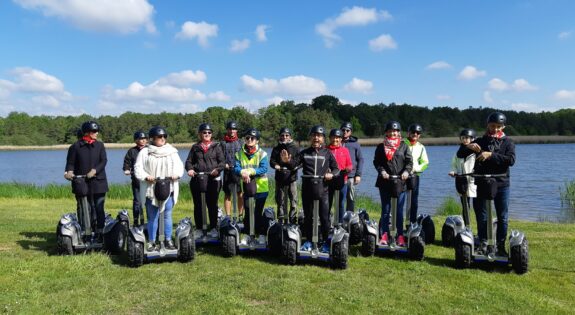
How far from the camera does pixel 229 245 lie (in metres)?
6.20

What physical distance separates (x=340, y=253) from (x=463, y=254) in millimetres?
1546

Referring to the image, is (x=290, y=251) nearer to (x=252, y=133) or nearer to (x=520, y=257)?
(x=252, y=133)

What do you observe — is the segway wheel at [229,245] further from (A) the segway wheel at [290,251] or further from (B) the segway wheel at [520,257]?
(B) the segway wheel at [520,257]

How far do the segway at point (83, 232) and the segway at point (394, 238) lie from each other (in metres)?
3.51

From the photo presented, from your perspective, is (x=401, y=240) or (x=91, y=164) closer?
(x=401, y=240)

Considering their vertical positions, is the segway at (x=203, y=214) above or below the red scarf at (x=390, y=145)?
below

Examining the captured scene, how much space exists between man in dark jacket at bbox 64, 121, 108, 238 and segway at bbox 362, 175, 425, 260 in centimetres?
394

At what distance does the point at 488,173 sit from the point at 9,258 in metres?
6.31

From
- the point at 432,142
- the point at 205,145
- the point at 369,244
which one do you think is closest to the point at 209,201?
the point at 205,145

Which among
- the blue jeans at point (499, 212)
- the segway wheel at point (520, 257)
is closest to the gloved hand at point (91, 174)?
the blue jeans at point (499, 212)

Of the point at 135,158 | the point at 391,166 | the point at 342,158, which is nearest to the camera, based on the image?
Answer: the point at 391,166

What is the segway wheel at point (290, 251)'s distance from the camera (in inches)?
225

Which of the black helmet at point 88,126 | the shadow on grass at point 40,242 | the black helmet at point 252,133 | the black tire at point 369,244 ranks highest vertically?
the black helmet at point 88,126

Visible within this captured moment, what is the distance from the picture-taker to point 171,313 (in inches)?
164
